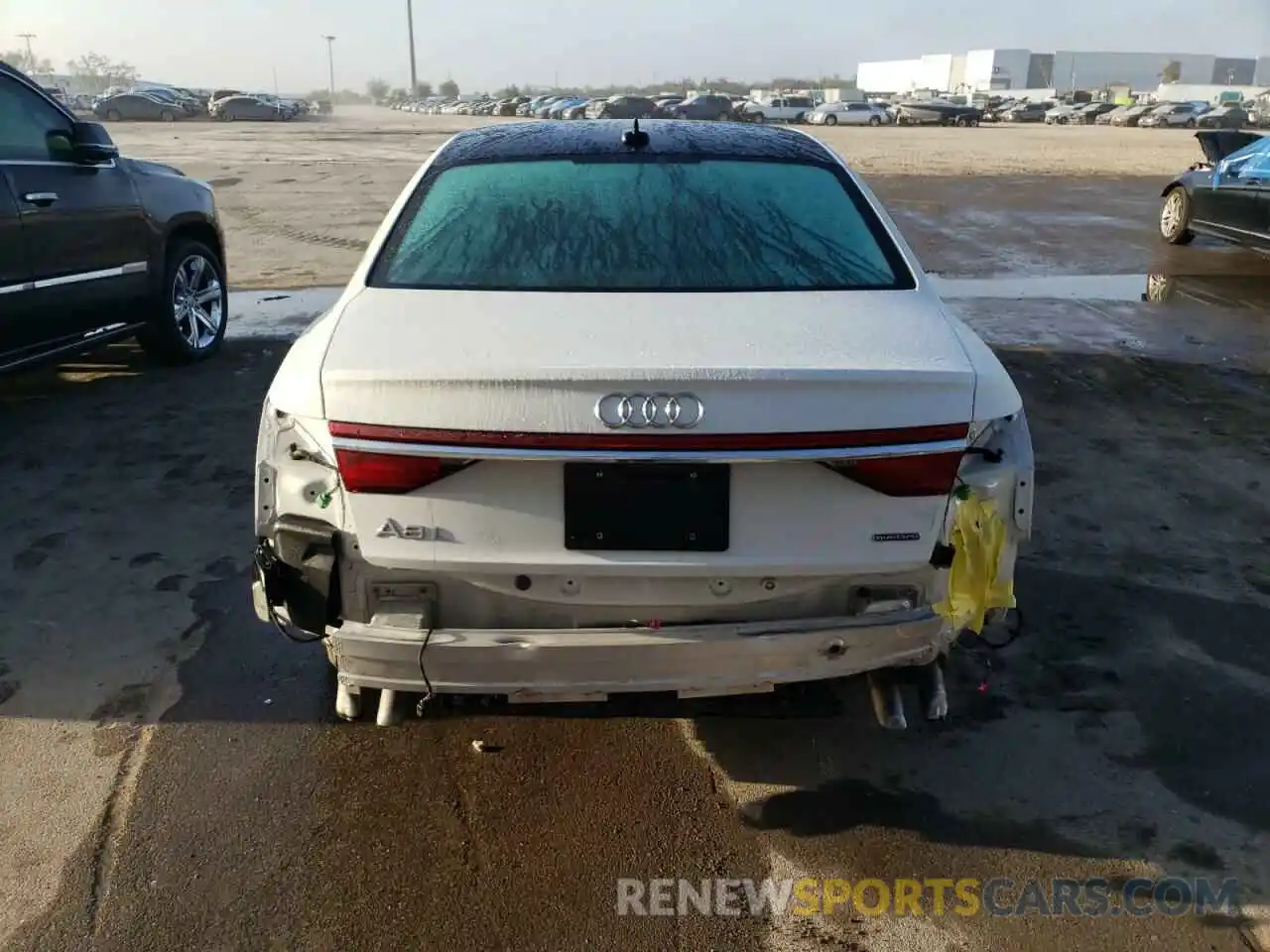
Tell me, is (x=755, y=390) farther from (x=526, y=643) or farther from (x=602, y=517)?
(x=526, y=643)

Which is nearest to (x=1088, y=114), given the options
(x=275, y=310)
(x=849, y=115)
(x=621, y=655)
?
(x=849, y=115)

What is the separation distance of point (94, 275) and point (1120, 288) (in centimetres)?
899

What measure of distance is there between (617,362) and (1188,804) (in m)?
2.02

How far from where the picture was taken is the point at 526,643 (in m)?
2.45

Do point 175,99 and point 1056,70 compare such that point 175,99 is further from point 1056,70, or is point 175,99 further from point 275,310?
point 1056,70

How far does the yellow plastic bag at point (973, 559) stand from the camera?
8.29ft

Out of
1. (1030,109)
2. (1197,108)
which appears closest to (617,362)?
(1197,108)

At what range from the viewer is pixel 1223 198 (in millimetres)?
11375

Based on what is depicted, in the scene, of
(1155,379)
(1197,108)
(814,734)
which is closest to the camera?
(814,734)

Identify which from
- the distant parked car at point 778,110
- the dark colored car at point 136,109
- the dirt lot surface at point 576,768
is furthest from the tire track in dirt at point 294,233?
the dark colored car at point 136,109

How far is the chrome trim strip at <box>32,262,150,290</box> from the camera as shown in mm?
5820

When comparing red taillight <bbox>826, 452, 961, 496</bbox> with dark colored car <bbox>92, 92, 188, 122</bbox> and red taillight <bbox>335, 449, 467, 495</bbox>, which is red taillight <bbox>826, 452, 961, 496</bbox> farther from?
dark colored car <bbox>92, 92, 188, 122</bbox>

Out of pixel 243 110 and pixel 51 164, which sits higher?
pixel 51 164

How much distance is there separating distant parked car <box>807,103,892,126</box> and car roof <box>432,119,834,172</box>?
5368 cm
